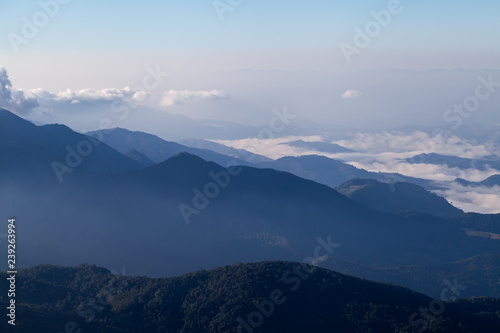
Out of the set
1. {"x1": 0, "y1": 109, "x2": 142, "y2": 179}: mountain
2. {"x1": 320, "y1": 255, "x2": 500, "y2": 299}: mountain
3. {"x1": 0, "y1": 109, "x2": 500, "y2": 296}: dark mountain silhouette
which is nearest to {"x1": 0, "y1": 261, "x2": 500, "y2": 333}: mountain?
{"x1": 0, "y1": 109, "x2": 500, "y2": 296}: dark mountain silhouette

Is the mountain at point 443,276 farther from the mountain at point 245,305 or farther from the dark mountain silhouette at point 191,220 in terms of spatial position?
the mountain at point 245,305

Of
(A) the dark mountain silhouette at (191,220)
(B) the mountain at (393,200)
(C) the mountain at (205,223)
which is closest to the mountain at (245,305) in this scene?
(A) the dark mountain silhouette at (191,220)

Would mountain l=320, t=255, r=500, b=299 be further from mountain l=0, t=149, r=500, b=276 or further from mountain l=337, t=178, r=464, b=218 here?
mountain l=337, t=178, r=464, b=218

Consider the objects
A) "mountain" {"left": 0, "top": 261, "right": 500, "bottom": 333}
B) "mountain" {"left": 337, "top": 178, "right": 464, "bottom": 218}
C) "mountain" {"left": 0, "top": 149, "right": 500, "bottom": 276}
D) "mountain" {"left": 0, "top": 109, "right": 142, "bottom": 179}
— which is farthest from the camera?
"mountain" {"left": 337, "top": 178, "right": 464, "bottom": 218}

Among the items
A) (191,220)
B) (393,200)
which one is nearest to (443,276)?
(191,220)

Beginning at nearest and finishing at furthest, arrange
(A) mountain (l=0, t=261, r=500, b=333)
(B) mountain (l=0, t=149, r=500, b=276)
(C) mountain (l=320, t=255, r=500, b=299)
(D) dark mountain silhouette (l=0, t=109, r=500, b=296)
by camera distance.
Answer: (A) mountain (l=0, t=261, r=500, b=333) < (C) mountain (l=320, t=255, r=500, b=299) < (B) mountain (l=0, t=149, r=500, b=276) < (D) dark mountain silhouette (l=0, t=109, r=500, b=296)

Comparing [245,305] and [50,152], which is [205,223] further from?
[245,305]
